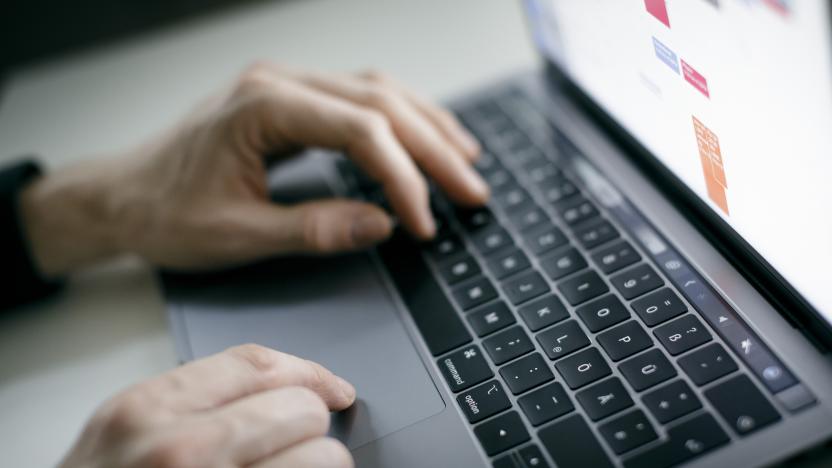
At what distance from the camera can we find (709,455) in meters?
0.45

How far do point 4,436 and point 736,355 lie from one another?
23.3 inches

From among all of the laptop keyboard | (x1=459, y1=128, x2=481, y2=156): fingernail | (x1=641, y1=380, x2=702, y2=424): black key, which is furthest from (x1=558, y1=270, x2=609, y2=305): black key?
(x1=459, y1=128, x2=481, y2=156): fingernail

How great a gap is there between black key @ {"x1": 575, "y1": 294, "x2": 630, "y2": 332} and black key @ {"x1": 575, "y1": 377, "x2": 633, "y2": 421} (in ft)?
0.17

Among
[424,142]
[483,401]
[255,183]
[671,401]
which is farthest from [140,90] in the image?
[671,401]

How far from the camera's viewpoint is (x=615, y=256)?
0.60 metres

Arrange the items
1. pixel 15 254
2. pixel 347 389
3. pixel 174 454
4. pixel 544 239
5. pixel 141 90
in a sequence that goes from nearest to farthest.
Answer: pixel 174 454 < pixel 347 389 < pixel 544 239 < pixel 15 254 < pixel 141 90

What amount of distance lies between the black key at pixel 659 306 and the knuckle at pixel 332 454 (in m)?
0.24

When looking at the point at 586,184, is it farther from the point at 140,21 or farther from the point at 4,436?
the point at 140,21

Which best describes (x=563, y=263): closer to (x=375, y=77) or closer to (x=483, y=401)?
(x=483, y=401)

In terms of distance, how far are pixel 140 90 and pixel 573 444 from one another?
2.69ft

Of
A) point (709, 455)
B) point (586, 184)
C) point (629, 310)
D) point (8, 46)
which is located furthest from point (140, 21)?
point (709, 455)

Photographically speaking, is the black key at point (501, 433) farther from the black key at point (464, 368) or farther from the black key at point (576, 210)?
the black key at point (576, 210)

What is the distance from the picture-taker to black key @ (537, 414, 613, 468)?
473 mm

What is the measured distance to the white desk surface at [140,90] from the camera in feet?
2.20
